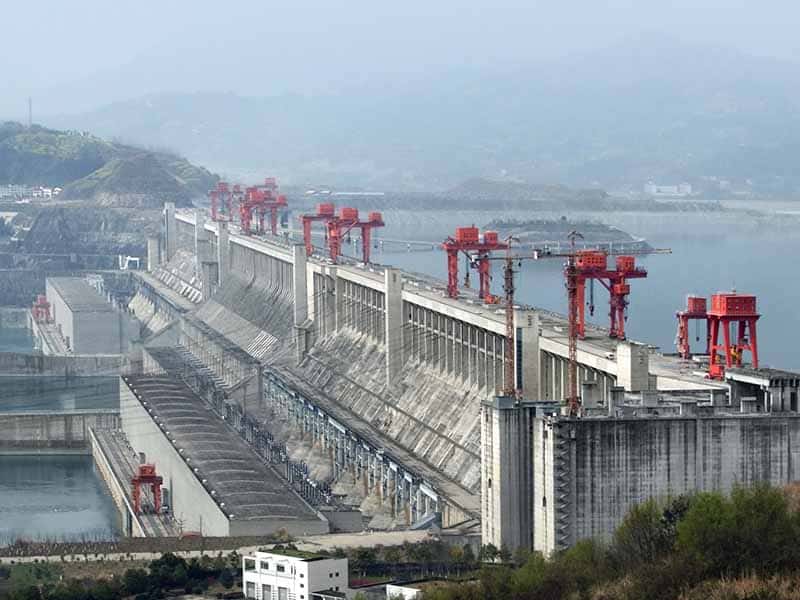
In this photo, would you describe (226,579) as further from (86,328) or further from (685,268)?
(685,268)

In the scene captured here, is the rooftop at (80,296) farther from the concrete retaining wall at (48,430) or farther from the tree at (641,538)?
the tree at (641,538)

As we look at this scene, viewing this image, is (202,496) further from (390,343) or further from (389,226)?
(389,226)

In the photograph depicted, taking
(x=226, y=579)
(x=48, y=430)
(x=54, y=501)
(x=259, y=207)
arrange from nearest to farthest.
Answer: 1. (x=226, y=579)
2. (x=54, y=501)
3. (x=48, y=430)
4. (x=259, y=207)

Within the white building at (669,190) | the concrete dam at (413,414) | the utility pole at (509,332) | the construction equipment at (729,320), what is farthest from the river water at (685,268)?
the construction equipment at (729,320)

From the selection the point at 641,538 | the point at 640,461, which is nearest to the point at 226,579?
the point at 640,461

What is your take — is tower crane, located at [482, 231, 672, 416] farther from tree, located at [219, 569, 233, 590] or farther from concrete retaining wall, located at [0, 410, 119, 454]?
concrete retaining wall, located at [0, 410, 119, 454]

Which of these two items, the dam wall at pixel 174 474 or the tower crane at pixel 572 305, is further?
the dam wall at pixel 174 474
